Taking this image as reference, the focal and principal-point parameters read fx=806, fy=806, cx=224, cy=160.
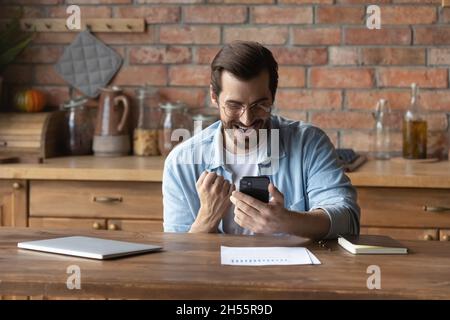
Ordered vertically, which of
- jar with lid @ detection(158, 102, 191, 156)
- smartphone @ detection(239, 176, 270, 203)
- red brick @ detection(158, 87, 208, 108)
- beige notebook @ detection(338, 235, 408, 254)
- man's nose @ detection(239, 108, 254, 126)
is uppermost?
red brick @ detection(158, 87, 208, 108)

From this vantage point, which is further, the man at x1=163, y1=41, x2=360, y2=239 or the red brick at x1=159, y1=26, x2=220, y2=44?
the red brick at x1=159, y1=26, x2=220, y2=44

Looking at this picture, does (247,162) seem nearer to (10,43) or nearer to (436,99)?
(436,99)

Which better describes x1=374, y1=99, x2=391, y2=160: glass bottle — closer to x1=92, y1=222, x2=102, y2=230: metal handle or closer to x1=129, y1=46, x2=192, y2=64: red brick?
x1=129, y1=46, x2=192, y2=64: red brick

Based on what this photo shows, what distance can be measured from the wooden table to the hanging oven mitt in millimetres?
1959

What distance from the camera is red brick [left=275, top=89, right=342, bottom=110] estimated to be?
3.70 m

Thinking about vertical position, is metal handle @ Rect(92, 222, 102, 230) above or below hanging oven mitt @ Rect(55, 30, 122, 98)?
below

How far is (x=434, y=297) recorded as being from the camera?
157 centimetres

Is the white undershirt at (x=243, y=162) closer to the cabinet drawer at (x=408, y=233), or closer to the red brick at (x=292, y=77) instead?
the cabinet drawer at (x=408, y=233)

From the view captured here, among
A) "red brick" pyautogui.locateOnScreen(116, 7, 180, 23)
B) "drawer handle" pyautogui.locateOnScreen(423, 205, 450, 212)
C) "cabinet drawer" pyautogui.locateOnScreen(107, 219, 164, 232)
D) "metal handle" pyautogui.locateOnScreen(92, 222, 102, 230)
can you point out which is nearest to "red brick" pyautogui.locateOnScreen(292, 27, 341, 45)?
"red brick" pyautogui.locateOnScreen(116, 7, 180, 23)

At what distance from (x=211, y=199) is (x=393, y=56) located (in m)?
1.69

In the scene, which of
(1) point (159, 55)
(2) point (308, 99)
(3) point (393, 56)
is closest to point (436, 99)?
(3) point (393, 56)

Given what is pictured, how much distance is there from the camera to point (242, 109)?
233 cm

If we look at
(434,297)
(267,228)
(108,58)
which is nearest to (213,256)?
(267,228)

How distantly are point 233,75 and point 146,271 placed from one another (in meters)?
0.78
